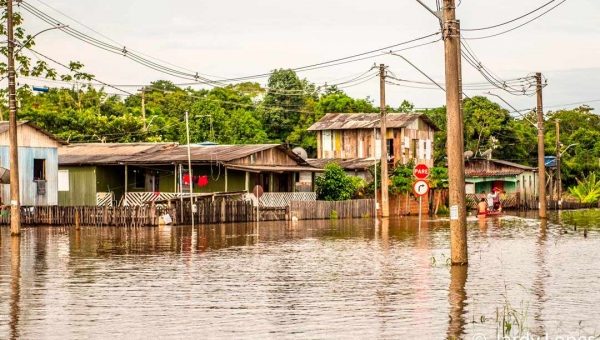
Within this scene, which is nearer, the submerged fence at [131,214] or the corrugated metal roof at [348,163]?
the submerged fence at [131,214]

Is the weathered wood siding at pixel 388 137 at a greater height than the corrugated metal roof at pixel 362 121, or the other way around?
the corrugated metal roof at pixel 362 121

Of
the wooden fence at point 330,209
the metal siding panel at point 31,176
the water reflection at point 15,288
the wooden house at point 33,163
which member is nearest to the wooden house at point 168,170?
the wooden fence at point 330,209

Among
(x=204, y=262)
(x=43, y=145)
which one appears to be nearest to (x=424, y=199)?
(x=43, y=145)

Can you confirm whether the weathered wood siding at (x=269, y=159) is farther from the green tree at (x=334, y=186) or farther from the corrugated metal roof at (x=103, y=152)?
the corrugated metal roof at (x=103, y=152)

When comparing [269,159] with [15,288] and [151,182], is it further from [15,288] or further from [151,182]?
[15,288]

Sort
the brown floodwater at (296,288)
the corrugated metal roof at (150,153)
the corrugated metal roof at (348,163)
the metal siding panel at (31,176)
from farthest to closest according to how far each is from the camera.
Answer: the corrugated metal roof at (348,163) < the corrugated metal roof at (150,153) < the metal siding panel at (31,176) < the brown floodwater at (296,288)

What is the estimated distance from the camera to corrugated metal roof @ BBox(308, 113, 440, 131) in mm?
69750

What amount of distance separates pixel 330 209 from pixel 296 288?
34.5 m

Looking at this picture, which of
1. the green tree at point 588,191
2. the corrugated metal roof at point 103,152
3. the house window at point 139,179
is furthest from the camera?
the green tree at point 588,191

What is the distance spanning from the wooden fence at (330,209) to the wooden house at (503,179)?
61.6 ft

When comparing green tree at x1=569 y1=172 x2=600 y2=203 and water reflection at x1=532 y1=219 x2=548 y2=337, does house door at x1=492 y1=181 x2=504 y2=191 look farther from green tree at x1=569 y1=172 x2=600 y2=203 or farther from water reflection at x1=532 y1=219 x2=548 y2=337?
water reflection at x1=532 y1=219 x2=548 y2=337

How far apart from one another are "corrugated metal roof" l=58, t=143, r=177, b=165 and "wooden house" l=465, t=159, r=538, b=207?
2683cm

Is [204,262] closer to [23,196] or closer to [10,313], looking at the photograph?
[10,313]

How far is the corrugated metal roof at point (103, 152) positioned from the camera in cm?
5500
